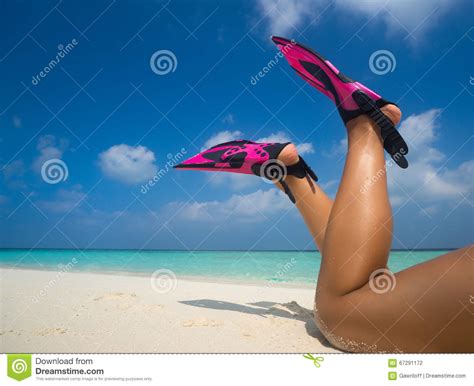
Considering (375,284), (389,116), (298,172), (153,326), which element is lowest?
(153,326)

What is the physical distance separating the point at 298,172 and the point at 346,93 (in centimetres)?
53

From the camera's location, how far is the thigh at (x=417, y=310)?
1454mm

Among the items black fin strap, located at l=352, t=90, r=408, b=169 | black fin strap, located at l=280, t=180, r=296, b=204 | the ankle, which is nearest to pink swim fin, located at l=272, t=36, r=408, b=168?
black fin strap, located at l=352, t=90, r=408, b=169

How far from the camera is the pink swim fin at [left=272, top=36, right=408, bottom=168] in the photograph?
6.23 ft

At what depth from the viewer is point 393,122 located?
6.51 ft

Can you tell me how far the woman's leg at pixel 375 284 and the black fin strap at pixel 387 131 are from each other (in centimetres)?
4

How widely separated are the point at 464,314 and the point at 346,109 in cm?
110

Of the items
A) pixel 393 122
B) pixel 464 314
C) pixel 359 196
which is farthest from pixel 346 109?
pixel 464 314

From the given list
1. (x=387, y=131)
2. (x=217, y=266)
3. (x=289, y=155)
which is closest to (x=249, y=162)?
(x=289, y=155)

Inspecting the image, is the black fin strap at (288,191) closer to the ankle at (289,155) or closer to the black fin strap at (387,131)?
the ankle at (289,155)

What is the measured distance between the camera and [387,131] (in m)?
1.88

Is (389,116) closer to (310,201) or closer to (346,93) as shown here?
(346,93)

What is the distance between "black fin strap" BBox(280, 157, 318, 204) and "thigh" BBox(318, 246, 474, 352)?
0.82m

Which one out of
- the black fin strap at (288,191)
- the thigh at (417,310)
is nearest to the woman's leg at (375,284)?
the thigh at (417,310)
